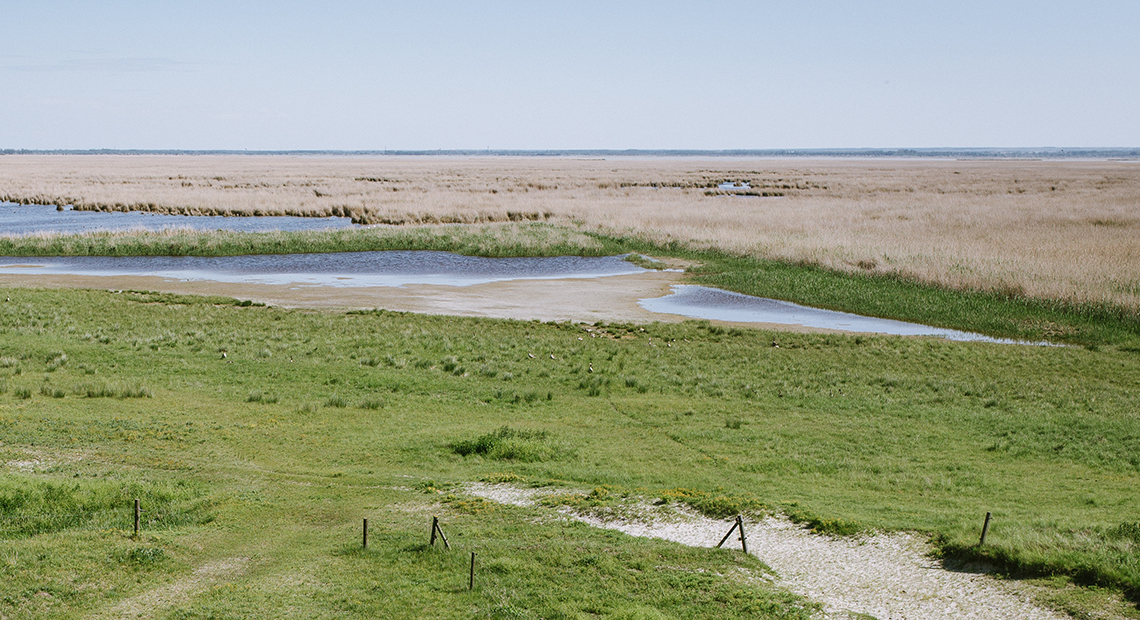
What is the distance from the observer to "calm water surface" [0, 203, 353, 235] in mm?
69125

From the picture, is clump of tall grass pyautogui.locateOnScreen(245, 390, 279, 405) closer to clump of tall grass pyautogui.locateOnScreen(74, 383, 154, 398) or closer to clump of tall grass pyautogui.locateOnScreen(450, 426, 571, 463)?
clump of tall grass pyautogui.locateOnScreen(74, 383, 154, 398)

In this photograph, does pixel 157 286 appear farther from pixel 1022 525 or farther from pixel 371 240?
pixel 1022 525

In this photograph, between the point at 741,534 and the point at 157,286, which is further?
the point at 157,286

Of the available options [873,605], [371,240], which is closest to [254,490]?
[873,605]

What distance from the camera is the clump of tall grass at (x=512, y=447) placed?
18812 mm

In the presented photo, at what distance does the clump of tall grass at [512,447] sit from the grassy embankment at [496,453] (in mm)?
75

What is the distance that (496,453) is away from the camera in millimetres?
18891

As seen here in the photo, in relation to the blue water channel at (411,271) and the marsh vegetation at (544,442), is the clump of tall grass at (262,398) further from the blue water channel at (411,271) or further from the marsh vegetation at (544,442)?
the blue water channel at (411,271)

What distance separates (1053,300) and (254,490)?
3448cm

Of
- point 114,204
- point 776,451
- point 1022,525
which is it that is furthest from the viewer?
point 114,204

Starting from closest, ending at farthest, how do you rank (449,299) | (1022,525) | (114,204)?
(1022,525)
(449,299)
(114,204)

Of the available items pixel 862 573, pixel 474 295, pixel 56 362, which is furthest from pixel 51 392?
pixel 474 295

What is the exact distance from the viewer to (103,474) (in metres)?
16.3

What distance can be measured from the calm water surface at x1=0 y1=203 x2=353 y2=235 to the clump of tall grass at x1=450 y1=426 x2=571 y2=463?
53156mm
